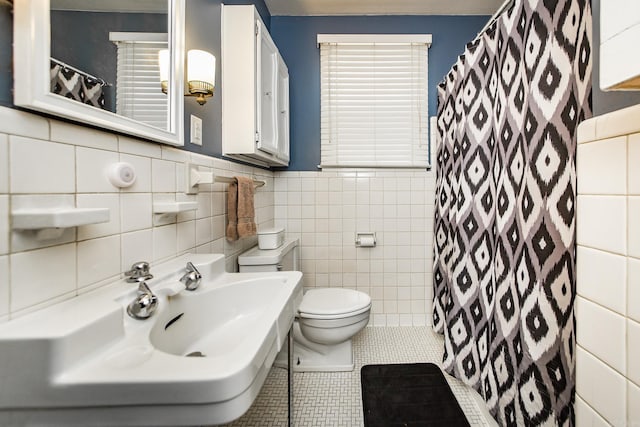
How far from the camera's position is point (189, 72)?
124 centimetres

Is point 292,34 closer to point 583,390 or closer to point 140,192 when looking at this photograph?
point 140,192

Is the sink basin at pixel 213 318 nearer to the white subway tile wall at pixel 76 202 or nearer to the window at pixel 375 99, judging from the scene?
the white subway tile wall at pixel 76 202

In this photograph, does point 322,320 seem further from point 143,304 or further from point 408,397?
point 143,304

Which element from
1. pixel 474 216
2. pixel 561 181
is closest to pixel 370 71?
pixel 474 216

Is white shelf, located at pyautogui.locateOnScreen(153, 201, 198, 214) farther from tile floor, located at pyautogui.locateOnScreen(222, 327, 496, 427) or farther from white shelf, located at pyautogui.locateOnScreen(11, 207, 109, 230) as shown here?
tile floor, located at pyautogui.locateOnScreen(222, 327, 496, 427)

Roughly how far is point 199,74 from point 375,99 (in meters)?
1.55

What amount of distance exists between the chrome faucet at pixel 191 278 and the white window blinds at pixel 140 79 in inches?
19.2

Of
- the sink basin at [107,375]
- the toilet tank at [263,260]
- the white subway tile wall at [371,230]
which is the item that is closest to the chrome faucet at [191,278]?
the sink basin at [107,375]

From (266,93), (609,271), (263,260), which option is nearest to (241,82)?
(266,93)

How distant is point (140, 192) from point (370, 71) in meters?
2.04

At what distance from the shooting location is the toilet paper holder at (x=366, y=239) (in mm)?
2455

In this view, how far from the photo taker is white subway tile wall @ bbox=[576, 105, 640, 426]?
0.54 meters

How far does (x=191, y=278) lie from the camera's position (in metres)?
1.01

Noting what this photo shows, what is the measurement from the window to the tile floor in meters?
1.33
